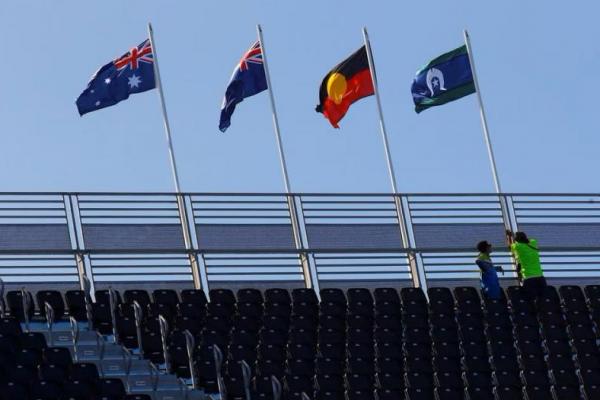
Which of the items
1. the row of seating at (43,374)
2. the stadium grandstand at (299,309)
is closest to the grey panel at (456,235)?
the stadium grandstand at (299,309)

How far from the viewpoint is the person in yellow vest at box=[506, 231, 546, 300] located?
3005cm

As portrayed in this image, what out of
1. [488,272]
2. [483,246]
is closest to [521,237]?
[483,246]

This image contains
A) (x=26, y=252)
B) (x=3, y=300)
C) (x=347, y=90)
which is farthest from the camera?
(x=347, y=90)

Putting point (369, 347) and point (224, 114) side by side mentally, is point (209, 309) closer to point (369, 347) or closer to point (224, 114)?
point (369, 347)

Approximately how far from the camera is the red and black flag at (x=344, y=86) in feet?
108

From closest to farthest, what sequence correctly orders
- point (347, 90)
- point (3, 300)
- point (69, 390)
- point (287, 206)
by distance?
point (69, 390) → point (3, 300) → point (287, 206) → point (347, 90)

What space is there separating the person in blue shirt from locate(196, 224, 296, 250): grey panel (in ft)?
9.96

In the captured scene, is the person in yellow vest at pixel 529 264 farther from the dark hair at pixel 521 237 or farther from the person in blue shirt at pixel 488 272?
the person in blue shirt at pixel 488 272

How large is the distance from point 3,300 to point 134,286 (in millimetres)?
2490

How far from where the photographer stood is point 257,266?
30016 mm

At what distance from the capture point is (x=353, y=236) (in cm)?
3097

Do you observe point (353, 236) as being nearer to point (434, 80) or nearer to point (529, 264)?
point (529, 264)

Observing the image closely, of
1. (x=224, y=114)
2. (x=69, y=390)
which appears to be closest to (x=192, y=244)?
(x=224, y=114)

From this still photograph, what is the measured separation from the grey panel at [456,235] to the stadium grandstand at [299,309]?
2 cm
